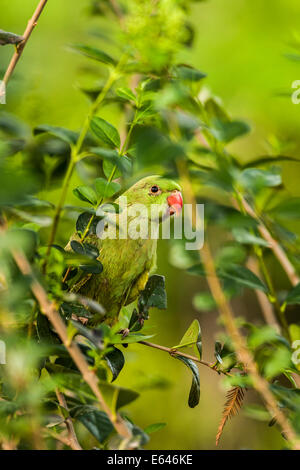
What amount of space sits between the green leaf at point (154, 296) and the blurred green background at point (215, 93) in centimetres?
132

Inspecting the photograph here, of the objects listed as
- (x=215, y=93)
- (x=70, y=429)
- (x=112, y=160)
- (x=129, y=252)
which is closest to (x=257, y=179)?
(x=112, y=160)

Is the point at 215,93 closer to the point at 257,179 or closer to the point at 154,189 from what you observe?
the point at 154,189

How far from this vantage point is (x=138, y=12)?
64 cm

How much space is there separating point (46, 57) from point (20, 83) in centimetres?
191

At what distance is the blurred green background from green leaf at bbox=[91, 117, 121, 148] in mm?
1445

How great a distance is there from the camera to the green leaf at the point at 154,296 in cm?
92

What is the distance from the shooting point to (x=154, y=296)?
918 millimetres

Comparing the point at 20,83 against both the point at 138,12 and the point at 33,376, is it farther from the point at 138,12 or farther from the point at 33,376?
the point at 33,376

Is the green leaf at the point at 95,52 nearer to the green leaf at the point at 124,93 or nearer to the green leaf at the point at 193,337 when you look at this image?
the green leaf at the point at 124,93

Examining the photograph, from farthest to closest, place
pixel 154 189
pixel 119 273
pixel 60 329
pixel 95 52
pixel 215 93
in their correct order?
pixel 215 93, pixel 154 189, pixel 119 273, pixel 95 52, pixel 60 329

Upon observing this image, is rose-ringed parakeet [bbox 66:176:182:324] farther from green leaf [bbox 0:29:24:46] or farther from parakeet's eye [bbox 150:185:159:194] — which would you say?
green leaf [bbox 0:29:24:46]

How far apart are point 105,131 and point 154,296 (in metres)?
0.31

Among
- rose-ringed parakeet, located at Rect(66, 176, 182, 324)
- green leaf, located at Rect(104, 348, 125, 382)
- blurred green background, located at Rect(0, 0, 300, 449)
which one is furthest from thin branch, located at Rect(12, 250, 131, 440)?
blurred green background, located at Rect(0, 0, 300, 449)
